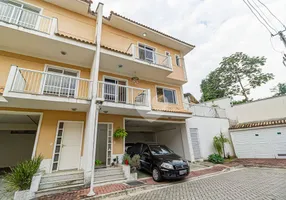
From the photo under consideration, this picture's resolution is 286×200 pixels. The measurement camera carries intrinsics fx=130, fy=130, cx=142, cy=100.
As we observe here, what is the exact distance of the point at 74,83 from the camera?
7707mm

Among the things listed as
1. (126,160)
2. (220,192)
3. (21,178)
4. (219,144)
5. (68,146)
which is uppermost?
(68,146)

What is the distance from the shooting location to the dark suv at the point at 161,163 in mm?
6090

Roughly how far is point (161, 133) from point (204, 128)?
4.01 meters

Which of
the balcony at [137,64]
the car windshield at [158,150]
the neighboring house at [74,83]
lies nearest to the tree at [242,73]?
the neighboring house at [74,83]

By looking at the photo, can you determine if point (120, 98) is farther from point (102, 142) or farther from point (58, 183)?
point (58, 183)

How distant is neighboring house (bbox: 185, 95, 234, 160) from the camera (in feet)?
36.3

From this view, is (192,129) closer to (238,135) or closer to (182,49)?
(238,135)

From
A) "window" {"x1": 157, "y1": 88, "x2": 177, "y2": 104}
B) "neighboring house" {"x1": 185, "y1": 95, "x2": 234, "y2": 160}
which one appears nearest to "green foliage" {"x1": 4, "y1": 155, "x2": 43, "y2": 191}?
"window" {"x1": 157, "y1": 88, "x2": 177, "y2": 104}

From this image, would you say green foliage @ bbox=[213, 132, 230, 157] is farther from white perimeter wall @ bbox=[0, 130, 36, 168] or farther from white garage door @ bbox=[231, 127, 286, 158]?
white perimeter wall @ bbox=[0, 130, 36, 168]

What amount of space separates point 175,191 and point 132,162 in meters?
2.67

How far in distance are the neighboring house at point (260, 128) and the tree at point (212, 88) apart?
26.3ft

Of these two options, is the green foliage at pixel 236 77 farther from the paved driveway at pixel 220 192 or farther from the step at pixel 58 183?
the step at pixel 58 183

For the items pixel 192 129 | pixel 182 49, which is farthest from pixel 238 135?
pixel 182 49

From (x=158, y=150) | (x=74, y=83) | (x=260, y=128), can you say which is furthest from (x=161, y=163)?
(x=260, y=128)
